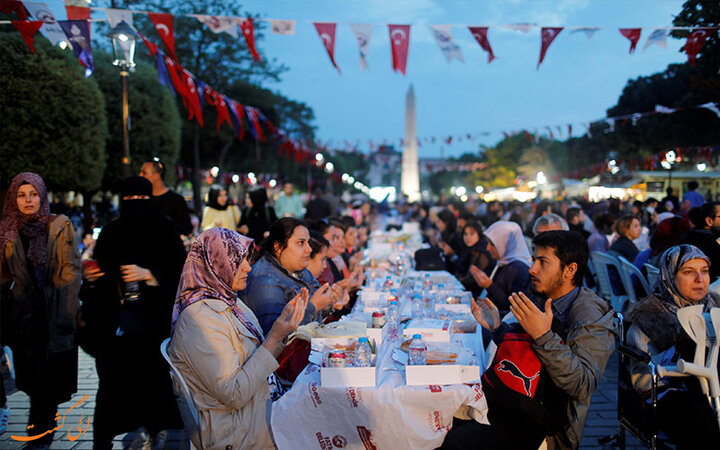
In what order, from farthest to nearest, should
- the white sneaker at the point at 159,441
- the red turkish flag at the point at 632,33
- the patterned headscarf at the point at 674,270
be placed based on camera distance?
the red turkish flag at the point at 632,33 < the white sneaker at the point at 159,441 < the patterned headscarf at the point at 674,270

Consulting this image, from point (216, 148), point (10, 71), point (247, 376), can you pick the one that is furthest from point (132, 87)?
point (247, 376)

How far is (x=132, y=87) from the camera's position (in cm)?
1842

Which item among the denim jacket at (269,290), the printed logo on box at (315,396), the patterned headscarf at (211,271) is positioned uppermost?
the patterned headscarf at (211,271)

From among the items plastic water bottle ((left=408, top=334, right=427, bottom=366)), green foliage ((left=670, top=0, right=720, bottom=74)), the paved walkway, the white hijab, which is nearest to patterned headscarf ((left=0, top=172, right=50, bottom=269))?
the paved walkway

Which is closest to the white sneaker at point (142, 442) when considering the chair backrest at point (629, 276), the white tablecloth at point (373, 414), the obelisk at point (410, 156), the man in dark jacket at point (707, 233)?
the white tablecloth at point (373, 414)

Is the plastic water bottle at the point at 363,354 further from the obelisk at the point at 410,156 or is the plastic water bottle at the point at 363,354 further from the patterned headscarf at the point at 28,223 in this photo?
the obelisk at the point at 410,156

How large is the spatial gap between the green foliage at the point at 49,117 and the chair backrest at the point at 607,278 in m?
10.0

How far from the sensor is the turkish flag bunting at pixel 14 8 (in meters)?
6.14

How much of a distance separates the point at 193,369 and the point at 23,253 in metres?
2.16

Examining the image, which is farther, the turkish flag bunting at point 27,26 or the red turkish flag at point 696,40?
the red turkish flag at point 696,40

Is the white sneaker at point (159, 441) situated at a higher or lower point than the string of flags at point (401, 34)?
lower

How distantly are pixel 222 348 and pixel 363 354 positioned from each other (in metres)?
0.73

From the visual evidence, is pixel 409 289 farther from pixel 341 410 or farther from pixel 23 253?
pixel 23 253

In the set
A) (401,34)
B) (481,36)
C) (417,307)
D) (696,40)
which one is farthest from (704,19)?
(417,307)
